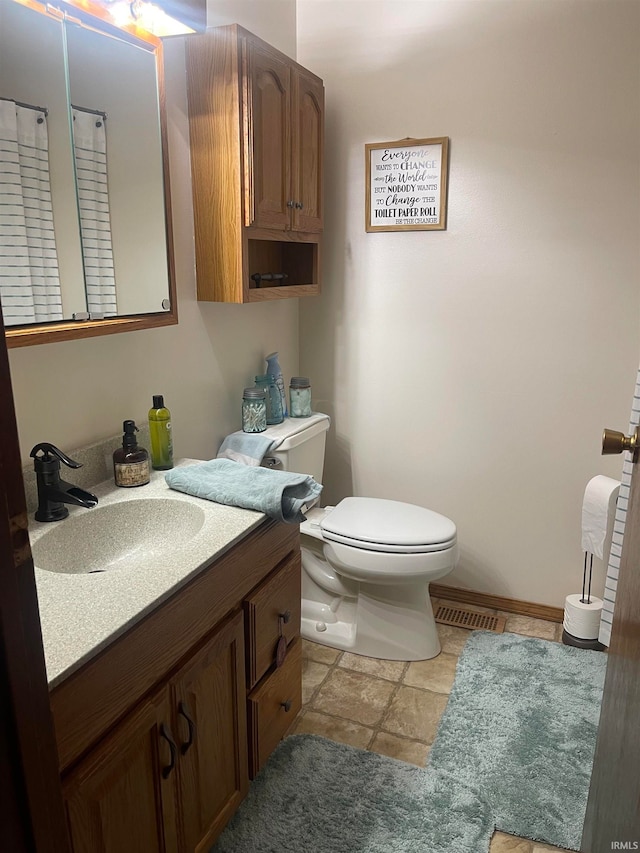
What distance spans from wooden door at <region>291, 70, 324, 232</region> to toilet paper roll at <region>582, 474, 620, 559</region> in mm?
1326

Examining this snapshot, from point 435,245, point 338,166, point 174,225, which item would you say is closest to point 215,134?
point 174,225

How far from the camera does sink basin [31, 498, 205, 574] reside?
1386 mm

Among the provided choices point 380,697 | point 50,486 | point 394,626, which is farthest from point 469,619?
point 50,486

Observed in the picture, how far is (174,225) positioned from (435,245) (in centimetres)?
99

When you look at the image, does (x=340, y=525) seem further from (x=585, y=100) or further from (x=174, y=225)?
(x=585, y=100)

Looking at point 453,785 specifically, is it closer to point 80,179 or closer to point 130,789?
point 130,789

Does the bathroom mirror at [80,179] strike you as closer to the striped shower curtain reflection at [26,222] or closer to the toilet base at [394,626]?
the striped shower curtain reflection at [26,222]

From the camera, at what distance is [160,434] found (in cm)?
170

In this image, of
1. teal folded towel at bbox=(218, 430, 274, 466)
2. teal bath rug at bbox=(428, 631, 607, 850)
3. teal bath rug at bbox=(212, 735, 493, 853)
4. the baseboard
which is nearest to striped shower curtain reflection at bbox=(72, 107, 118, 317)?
teal folded towel at bbox=(218, 430, 274, 466)

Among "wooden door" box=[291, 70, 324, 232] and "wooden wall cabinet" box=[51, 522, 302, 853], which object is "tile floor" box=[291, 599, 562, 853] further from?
"wooden door" box=[291, 70, 324, 232]

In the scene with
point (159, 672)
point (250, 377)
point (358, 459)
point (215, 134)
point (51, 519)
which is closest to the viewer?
point (159, 672)

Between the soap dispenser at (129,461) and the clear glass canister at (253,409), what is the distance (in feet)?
1.94

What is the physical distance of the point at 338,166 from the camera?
241cm

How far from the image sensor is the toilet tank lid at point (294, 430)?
6.85ft
